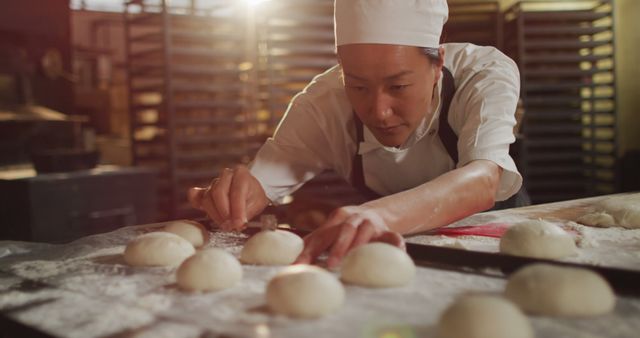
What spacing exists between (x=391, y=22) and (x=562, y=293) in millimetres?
1097

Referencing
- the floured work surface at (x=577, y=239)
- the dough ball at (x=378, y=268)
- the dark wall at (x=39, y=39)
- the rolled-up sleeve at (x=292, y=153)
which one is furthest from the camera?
the dark wall at (x=39, y=39)

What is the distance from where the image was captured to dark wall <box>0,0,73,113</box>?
534cm

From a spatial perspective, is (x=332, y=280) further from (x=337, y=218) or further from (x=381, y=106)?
(x=381, y=106)

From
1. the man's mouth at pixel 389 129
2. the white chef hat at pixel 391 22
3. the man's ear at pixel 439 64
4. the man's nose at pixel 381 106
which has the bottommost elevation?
the man's mouth at pixel 389 129

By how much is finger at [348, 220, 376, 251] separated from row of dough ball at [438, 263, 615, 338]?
35 cm

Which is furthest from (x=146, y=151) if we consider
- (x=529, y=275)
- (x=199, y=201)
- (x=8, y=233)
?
(x=529, y=275)

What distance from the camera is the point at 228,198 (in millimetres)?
1782

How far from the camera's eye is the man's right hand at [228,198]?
1728 millimetres

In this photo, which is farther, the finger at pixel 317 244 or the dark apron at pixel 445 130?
the dark apron at pixel 445 130

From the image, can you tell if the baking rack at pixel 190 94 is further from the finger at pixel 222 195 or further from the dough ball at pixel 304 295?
the dough ball at pixel 304 295

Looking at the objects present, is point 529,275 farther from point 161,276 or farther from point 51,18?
point 51,18

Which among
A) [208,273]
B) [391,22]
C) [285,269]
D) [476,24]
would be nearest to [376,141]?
[391,22]

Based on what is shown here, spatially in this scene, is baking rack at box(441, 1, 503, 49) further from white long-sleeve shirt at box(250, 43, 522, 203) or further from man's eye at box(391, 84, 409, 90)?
man's eye at box(391, 84, 409, 90)

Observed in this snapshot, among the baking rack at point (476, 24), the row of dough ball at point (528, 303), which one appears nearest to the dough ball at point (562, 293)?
the row of dough ball at point (528, 303)
